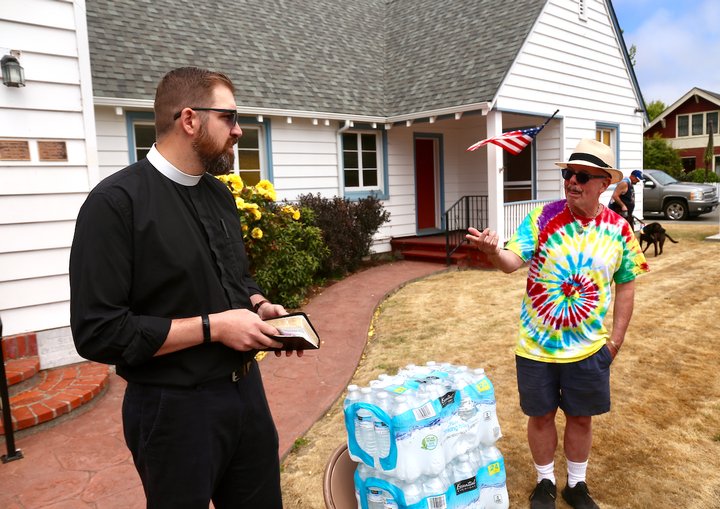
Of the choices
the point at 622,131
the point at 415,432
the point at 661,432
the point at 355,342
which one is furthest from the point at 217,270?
the point at 622,131

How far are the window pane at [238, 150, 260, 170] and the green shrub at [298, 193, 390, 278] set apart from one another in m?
1.04

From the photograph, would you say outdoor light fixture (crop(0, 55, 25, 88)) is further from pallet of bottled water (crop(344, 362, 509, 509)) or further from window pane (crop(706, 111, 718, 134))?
window pane (crop(706, 111, 718, 134))

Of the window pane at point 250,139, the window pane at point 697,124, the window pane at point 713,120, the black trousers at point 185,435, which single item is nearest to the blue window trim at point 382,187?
the window pane at point 250,139

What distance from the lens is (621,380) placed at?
4754mm

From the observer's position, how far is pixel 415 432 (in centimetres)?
238

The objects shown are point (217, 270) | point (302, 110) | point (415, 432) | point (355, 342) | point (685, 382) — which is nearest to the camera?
point (217, 270)

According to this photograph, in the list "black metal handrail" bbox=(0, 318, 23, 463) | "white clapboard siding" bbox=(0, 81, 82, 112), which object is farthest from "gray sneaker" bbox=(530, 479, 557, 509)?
"white clapboard siding" bbox=(0, 81, 82, 112)

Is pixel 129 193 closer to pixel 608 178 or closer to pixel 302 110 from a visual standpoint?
pixel 608 178

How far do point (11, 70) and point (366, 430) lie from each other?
4467mm

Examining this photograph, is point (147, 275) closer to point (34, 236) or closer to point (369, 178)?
point (34, 236)

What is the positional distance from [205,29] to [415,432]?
33.0 feet

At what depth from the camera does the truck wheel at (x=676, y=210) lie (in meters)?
19.7

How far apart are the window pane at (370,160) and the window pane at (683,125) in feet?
115

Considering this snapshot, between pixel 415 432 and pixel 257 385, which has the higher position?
pixel 257 385
